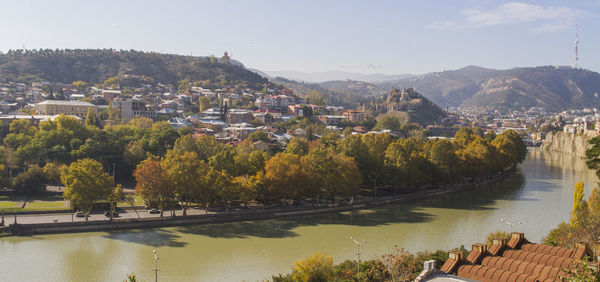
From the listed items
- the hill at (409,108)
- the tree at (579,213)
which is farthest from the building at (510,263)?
the hill at (409,108)

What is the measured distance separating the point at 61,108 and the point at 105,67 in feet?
149

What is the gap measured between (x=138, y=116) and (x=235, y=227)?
36421 mm

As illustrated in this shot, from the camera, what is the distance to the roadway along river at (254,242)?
16.5 metres

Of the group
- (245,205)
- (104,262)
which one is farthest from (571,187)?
(104,262)

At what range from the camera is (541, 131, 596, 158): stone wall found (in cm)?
6464

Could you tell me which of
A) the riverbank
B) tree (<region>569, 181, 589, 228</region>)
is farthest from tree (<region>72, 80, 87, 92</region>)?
tree (<region>569, 181, 589, 228</region>)

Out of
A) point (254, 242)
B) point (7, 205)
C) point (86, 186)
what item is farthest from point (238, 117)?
point (254, 242)

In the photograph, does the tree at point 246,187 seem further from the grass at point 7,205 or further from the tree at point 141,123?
the tree at point 141,123

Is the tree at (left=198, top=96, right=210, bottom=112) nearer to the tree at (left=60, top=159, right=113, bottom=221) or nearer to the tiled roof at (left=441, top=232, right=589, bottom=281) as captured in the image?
the tree at (left=60, top=159, right=113, bottom=221)

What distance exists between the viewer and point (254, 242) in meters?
20.2

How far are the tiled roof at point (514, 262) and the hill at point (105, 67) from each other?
82.0 meters

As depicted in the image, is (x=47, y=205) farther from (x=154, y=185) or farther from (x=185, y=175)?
(x=185, y=175)

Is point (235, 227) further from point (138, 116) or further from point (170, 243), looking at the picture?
point (138, 116)

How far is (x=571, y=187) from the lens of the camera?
36.2 metres
